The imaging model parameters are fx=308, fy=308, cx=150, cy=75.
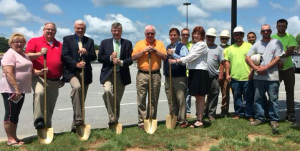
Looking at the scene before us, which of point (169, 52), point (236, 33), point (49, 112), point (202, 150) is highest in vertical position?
point (236, 33)

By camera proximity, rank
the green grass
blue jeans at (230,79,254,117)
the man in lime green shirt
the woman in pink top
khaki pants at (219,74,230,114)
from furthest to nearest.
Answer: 1. khaki pants at (219,74,230,114)
2. blue jeans at (230,79,254,117)
3. the man in lime green shirt
4. the green grass
5. the woman in pink top

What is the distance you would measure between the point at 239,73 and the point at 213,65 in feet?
1.91

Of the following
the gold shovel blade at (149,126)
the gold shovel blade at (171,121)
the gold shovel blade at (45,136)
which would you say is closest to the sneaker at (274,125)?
the gold shovel blade at (171,121)

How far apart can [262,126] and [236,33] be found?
6.50 feet

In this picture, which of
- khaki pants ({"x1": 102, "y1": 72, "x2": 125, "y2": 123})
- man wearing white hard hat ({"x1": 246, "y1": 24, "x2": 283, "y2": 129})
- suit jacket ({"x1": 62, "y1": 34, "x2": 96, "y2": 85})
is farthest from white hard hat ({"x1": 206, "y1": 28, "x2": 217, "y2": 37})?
suit jacket ({"x1": 62, "y1": 34, "x2": 96, "y2": 85})

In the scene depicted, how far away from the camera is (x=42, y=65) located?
517 cm

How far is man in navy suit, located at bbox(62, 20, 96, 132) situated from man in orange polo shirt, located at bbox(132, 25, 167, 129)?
873 mm

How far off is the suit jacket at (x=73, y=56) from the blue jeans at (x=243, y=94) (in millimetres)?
3112

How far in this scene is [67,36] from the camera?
5.39 metres

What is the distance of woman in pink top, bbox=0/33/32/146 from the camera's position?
4.64 metres

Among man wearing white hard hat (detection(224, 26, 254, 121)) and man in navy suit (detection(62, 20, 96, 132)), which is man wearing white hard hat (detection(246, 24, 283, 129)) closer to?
man wearing white hard hat (detection(224, 26, 254, 121))

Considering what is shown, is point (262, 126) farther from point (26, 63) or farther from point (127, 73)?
point (26, 63)

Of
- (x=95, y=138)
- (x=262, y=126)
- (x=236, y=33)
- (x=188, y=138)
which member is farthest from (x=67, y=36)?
(x=262, y=126)

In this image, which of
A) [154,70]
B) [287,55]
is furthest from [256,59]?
[154,70]
